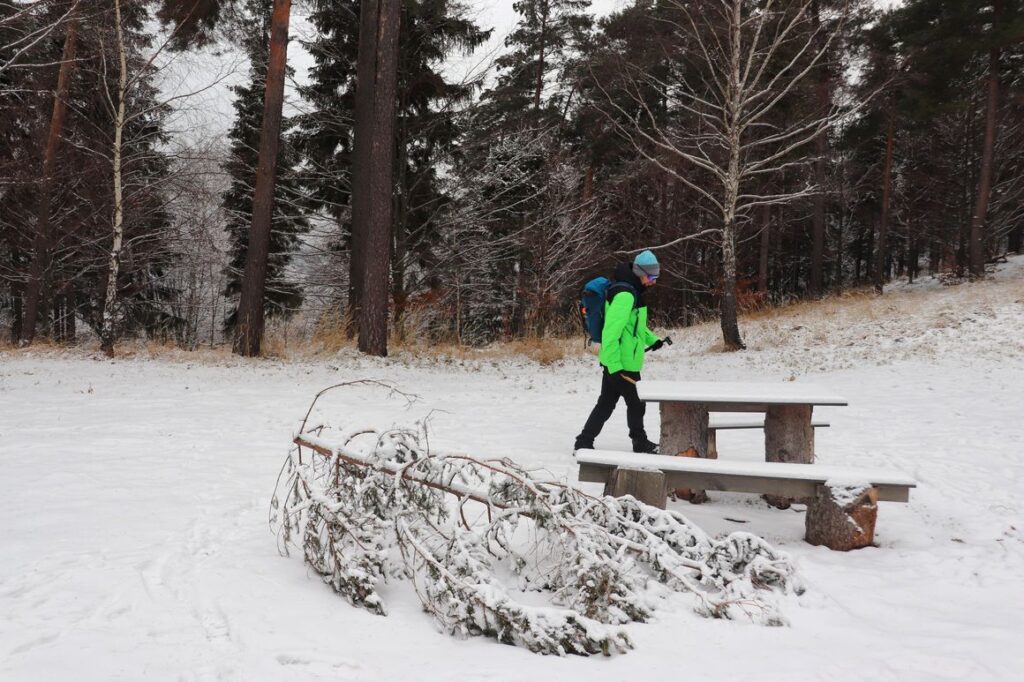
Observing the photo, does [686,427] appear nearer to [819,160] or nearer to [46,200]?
[46,200]

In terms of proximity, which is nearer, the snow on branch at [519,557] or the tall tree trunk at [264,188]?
the snow on branch at [519,557]

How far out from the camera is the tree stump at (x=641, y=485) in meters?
3.55

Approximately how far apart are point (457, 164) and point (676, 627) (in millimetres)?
14878

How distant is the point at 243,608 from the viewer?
8.20 feet

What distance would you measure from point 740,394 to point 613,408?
1.05 metres

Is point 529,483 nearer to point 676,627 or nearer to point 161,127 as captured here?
Answer: point 676,627

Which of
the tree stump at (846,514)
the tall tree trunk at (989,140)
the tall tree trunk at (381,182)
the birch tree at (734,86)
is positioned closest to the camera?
the tree stump at (846,514)

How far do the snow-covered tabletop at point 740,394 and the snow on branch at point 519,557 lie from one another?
143 centimetres

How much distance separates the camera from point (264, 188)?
11.6m

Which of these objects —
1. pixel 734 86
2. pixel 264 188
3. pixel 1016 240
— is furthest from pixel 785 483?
pixel 1016 240

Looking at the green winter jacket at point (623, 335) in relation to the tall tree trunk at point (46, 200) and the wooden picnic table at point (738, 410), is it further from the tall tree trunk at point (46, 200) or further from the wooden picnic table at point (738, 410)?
the tall tree trunk at point (46, 200)

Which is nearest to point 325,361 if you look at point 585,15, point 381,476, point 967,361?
point 381,476

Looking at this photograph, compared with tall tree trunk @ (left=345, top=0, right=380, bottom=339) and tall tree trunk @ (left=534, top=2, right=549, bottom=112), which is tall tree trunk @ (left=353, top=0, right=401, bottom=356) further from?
tall tree trunk @ (left=534, top=2, right=549, bottom=112)

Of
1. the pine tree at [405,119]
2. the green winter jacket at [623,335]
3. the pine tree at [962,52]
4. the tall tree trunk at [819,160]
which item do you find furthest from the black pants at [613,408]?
the pine tree at [962,52]
